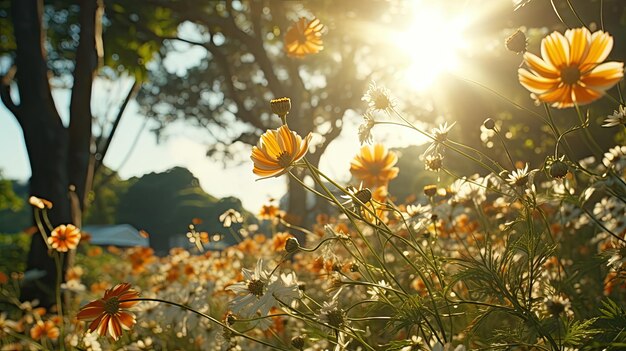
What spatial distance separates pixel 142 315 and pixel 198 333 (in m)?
0.34

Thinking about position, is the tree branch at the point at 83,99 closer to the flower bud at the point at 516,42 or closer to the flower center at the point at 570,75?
the flower bud at the point at 516,42

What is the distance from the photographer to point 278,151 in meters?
1.30

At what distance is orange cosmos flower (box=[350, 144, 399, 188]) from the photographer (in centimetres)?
190

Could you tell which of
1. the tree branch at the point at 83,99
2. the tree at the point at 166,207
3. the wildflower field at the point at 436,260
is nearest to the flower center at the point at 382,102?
the wildflower field at the point at 436,260

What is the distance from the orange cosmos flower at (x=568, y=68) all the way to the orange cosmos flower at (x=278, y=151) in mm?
476

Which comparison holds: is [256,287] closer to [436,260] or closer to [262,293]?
[262,293]

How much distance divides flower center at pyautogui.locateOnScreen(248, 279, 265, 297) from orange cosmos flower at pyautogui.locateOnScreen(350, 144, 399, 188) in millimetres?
618

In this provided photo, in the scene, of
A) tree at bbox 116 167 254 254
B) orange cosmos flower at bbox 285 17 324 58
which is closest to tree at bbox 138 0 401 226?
orange cosmos flower at bbox 285 17 324 58

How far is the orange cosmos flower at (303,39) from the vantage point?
2.31m

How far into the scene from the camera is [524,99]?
24.5 feet

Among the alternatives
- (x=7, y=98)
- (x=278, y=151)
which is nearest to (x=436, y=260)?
(x=278, y=151)

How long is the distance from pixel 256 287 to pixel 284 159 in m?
0.33

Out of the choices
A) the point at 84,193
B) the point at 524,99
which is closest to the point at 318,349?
the point at 84,193

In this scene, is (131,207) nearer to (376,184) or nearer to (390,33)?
(390,33)
